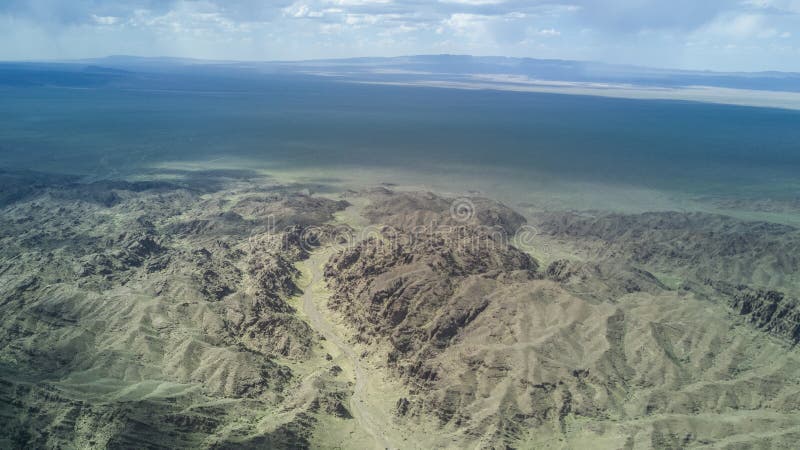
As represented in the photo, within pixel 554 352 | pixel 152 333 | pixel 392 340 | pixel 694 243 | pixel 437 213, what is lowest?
pixel 392 340

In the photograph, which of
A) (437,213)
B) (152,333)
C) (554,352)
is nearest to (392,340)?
(554,352)

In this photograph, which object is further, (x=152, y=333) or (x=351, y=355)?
(x=351, y=355)

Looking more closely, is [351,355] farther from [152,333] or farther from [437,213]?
[437,213]

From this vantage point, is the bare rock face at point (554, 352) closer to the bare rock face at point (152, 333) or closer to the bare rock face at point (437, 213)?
the bare rock face at point (152, 333)

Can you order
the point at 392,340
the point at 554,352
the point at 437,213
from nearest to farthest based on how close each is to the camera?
the point at 554,352, the point at 392,340, the point at 437,213

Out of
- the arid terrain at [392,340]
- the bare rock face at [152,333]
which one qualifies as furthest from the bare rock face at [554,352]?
the bare rock face at [152,333]

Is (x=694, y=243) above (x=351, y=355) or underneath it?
above

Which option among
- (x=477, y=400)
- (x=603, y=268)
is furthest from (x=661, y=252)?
(x=477, y=400)
